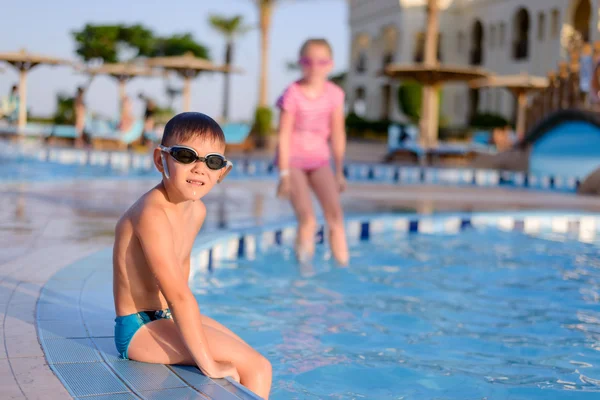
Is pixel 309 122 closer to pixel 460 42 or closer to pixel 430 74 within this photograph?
pixel 430 74

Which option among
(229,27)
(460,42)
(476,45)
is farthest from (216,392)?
(229,27)

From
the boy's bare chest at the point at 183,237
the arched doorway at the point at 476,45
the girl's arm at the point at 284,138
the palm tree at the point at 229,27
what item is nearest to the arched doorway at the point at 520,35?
the arched doorway at the point at 476,45

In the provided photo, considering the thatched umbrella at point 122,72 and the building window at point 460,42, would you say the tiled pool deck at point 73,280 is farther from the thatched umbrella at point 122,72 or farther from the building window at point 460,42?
the building window at point 460,42

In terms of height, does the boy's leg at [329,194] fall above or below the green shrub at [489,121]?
below

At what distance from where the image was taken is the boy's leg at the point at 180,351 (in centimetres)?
281

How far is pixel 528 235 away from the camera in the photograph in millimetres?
8719

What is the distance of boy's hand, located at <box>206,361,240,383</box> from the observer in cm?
271

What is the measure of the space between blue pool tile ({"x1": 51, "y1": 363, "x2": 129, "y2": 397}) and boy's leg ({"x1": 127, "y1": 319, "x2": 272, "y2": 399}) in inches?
6.1

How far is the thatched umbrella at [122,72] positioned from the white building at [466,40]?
1385 cm

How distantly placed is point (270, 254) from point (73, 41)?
5419 cm

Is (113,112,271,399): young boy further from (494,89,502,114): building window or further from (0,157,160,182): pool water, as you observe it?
(494,89,502,114): building window

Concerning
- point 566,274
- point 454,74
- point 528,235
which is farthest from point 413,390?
point 454,74

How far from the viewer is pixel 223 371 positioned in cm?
273

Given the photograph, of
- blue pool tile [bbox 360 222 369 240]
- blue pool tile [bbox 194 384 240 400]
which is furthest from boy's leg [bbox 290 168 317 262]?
blue pool tile [bbox 194 384 240 400]
